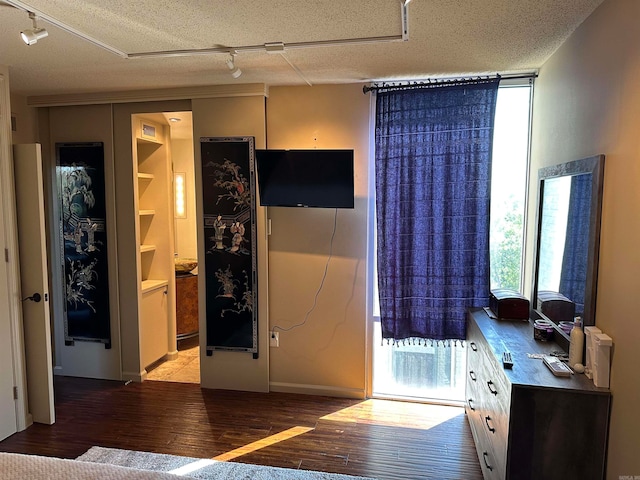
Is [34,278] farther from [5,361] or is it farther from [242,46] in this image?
[242,46]

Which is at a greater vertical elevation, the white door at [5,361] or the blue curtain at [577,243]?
the blue curtain at [577,243]

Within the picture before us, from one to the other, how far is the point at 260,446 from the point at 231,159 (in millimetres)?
2229

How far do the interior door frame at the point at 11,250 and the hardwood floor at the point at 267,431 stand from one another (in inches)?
13.0

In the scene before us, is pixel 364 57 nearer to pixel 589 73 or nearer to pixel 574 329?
pixel 589 73

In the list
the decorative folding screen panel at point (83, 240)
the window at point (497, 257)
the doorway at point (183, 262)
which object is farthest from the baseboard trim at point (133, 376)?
the window at point (497, 257)

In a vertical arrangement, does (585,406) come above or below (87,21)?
below

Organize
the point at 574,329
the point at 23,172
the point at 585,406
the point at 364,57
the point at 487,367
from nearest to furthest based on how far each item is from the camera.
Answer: the point at 585,406 → the point at 574,329 → the point at 487,367 → the point at 364,57 → the point at 23,172

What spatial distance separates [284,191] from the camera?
130 inches

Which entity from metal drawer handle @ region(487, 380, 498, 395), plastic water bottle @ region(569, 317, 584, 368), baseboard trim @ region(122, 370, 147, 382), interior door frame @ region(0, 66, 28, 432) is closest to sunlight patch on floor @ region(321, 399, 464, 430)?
metal drawer handle @ region(487, 380, 498, 395)

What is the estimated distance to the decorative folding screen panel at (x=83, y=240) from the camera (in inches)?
147

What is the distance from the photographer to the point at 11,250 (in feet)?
9.57

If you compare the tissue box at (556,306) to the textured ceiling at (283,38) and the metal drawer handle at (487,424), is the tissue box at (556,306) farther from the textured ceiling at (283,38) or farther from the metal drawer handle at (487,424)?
the textured ceiling at (283,38)

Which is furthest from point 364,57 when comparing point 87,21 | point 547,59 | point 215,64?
point 87,21

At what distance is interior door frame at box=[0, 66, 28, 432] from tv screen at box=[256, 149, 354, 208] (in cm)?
174
